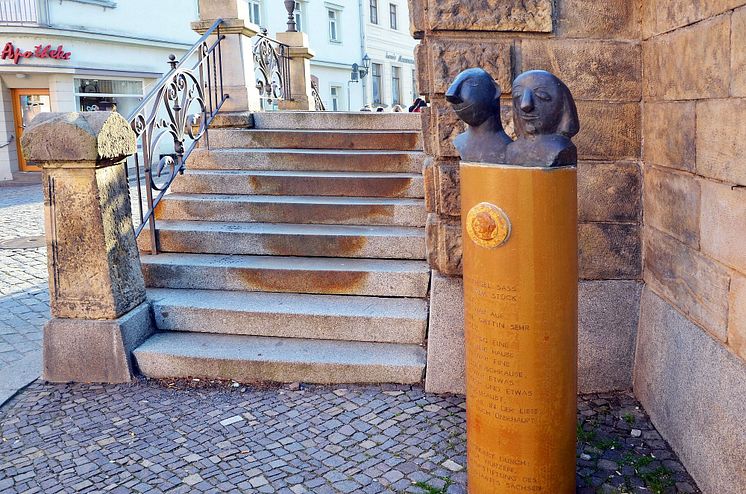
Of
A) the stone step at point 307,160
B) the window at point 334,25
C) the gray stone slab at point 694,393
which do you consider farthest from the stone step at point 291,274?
the window at point 334,25

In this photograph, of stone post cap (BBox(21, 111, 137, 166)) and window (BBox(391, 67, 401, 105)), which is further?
window (BBox(391, 67, 401, 105))

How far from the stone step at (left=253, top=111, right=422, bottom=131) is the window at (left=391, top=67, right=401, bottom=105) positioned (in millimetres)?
30227

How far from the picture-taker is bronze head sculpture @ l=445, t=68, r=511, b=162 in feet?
9.66

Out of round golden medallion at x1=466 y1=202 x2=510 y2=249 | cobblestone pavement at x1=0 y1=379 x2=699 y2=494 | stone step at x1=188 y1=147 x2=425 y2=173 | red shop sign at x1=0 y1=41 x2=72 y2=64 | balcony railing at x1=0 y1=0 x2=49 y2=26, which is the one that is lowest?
cobblestone pavement at x1=0 y1=379 x2=699 y2=494

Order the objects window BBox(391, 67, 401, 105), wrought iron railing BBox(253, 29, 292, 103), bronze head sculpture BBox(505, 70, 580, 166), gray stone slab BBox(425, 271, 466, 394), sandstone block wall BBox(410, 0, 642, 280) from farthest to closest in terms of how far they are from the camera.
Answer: window BBox(391, 67, 401, 105) < wrought iron railing BBox(253, 29, 292, 103) < gray stone slab BBox(425, 271, 466, 394) < sandstone block wall BBox(410, 0, 642, 280) < bronze head sculpture BBox(505, 70, 580, 166)

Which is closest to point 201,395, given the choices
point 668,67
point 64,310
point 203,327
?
point 203,327

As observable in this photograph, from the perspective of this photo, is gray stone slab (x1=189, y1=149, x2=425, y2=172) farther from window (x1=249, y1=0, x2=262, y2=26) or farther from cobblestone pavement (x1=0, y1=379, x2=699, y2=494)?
window (x1=249, y1=0, x2=262, y2=26)

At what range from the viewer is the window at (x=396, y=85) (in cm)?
3750

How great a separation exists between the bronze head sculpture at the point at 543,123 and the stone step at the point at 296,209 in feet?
9.59

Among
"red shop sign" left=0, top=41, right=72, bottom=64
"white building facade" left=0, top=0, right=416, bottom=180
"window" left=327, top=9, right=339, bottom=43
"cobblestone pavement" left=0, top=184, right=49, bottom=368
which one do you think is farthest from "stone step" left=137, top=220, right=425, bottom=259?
"window" left=327, top=9, right=339, bottom=43

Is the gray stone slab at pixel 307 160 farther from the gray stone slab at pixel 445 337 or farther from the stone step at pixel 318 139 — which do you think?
the gray stone slab at pixel 445 337

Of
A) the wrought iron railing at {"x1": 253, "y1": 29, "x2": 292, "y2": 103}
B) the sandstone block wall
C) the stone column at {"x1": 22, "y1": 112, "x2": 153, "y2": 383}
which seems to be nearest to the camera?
the sandstone block wall

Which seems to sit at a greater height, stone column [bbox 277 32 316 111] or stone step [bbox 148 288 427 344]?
stone column [bbox 277 32 316 111]

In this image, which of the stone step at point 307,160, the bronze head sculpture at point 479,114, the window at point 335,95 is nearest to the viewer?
the bronze head sculpture at point 479,114
